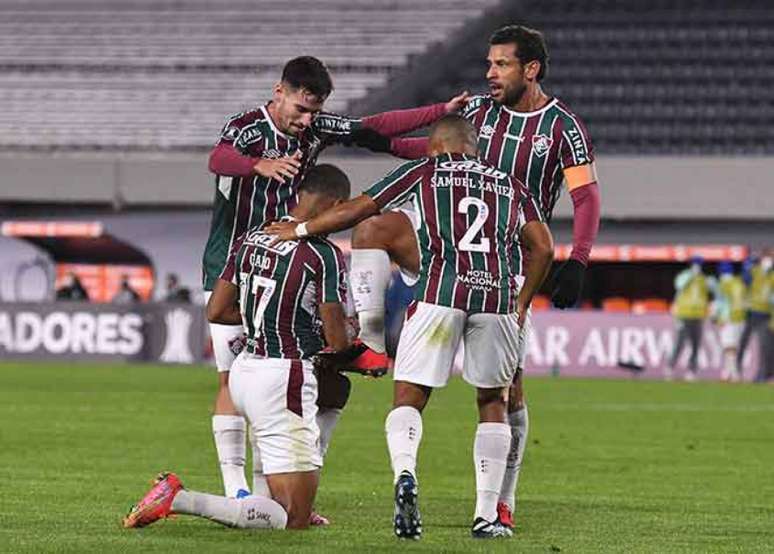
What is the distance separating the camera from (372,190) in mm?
7719

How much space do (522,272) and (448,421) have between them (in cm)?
830

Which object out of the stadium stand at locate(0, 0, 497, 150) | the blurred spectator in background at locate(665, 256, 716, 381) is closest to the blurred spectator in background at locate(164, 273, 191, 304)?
the stadium stand at locate(0, 0, 497, 150)

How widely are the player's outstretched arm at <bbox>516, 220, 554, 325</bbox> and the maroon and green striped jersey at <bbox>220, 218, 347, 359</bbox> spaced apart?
0.77 m

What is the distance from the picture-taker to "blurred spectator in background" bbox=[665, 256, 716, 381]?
2714 cm

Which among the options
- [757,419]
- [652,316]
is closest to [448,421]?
[757,419]

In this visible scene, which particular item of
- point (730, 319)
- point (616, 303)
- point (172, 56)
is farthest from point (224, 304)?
point (172, 56)

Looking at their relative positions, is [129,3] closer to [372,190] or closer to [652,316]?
[652,316]

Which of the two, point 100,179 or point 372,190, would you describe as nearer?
point 372,190

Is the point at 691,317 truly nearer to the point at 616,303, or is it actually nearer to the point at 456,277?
the point at 616,303

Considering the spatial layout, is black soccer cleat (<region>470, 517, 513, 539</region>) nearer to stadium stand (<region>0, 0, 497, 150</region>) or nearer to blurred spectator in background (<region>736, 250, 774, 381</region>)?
blurred spectator in background (<region>736, 250, 774, 381</region>)

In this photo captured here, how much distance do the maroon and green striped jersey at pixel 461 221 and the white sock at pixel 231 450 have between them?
1180mm

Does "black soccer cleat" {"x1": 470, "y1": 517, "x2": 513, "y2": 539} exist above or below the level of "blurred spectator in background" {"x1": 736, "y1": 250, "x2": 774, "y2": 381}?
below

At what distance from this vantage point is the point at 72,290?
3080 centimetres

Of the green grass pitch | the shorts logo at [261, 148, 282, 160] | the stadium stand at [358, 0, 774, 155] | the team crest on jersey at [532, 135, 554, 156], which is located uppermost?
the stadium stand at [358, 0, 774, 155]
